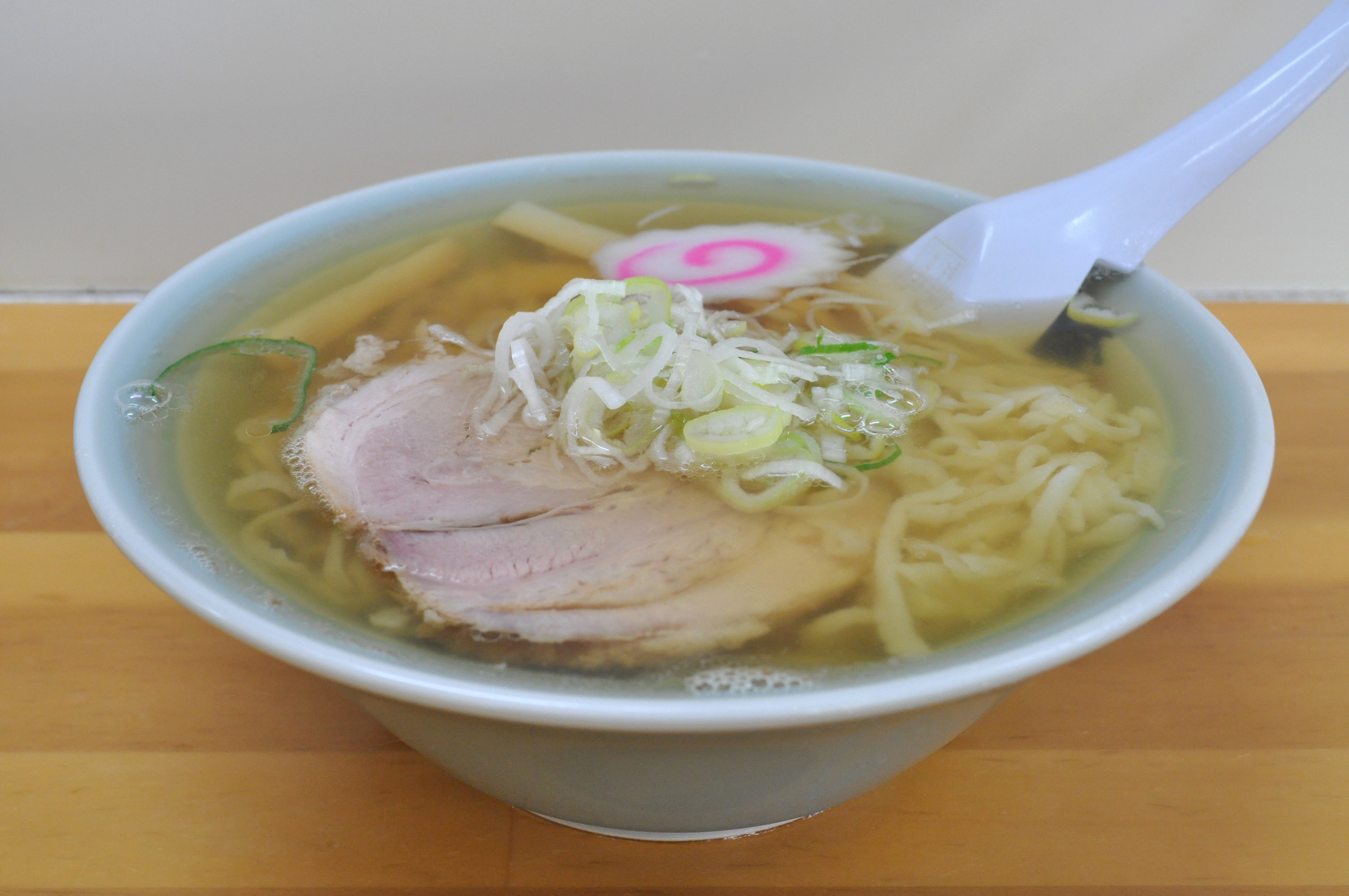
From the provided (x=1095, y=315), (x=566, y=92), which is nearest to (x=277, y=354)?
(x=1095, y=315)

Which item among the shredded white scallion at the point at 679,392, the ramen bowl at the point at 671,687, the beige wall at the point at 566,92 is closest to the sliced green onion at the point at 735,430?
the shredded white scallion at the point at 679,392

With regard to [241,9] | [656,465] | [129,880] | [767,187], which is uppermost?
[241,9]

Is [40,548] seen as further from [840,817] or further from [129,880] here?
[840,817]

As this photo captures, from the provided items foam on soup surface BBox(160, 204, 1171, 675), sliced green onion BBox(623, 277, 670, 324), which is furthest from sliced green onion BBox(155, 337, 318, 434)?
sliced green onion BBox(623, 277, 670, 324)

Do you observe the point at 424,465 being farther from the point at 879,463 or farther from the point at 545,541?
the point at 879,463

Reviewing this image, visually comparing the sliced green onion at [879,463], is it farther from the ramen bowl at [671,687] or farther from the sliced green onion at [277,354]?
the sliced green onion at [277,354]

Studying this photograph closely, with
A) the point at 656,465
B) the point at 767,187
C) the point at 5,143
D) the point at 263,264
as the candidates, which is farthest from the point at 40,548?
the point at 5,143

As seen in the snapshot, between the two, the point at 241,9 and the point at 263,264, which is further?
the point at 241,9
